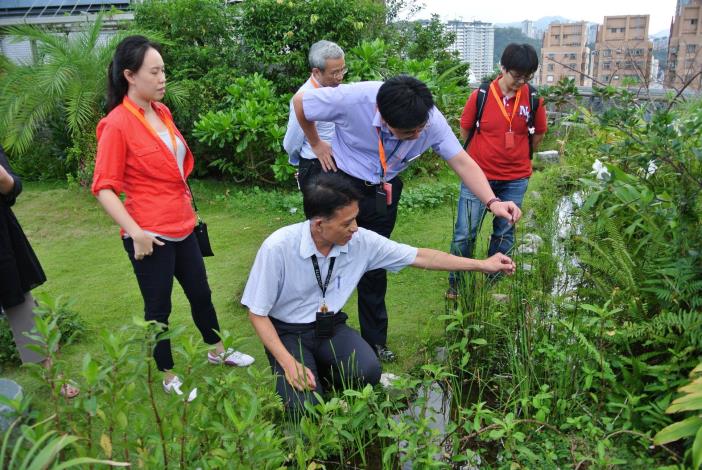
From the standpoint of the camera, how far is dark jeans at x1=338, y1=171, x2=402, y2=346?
311cm

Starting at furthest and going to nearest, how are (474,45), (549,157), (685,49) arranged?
(474,45)
(549,157)
(685,49)

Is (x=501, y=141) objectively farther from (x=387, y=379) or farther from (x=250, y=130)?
(x=250, y=130)

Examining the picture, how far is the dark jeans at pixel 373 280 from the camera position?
10.2 feet

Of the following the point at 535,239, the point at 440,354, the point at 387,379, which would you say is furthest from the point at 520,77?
the point at 387,379

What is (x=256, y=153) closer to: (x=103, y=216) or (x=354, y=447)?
(x=103, y=216)

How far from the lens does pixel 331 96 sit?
2928 millimetres

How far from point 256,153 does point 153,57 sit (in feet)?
13.4

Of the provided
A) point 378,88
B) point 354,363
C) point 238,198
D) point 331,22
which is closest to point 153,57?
point 378,88

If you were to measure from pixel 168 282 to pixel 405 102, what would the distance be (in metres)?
1.38

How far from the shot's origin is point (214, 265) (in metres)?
4.98

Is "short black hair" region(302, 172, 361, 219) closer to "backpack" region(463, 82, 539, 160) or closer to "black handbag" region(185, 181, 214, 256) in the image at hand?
"black handbag" region(185, 181, 214, 256)

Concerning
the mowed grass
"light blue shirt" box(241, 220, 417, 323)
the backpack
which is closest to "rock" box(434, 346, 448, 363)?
the mowed grass

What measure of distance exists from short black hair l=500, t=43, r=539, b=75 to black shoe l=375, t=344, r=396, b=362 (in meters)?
1.77

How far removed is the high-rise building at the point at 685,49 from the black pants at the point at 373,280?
1500 mm
